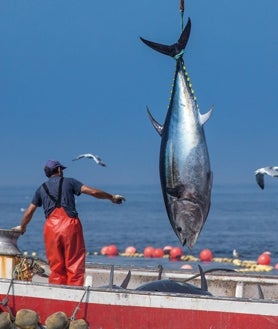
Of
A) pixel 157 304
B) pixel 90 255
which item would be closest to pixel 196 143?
pixel 157 304

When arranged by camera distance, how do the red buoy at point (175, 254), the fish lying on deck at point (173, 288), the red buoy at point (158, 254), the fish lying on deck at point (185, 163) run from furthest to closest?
1. the red buoy at point (158, 254)
2. the red buoy at point (175, 254)
3. the fish lying on deck at point (173, 288)
4. the fish lying on deck at point (185, 163)

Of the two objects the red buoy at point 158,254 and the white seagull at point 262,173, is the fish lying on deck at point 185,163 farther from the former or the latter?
the red buoy at point 158,254

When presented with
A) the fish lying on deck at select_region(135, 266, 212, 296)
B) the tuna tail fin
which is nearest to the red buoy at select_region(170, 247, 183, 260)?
the fish lying on deck at select_region(135, 266, 212, 296)

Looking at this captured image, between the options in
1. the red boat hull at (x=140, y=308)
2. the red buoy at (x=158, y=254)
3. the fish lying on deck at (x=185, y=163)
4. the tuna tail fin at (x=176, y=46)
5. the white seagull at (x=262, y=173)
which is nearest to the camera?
the fish lying on deck at (x=185, y=163)

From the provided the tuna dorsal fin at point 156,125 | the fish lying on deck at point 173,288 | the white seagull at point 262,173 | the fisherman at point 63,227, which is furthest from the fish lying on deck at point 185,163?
the white seagull at point 262,173

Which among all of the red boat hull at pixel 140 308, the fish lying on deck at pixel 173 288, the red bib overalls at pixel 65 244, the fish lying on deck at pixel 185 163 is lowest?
the red boat hull at pixel 140 308

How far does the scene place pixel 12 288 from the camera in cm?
Answer: 1045

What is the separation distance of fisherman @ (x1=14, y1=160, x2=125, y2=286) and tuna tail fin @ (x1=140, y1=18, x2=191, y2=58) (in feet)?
6.07

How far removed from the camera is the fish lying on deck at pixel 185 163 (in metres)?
8.38

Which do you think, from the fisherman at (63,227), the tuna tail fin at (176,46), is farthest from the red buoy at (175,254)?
the tuna tail fin at (176,46)

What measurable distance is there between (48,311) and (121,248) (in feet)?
101

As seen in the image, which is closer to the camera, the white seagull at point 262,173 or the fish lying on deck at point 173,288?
the fish lying on deck at point 173,288

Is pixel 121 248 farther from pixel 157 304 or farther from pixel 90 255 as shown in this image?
pixel 157 304

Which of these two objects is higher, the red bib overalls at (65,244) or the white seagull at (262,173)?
the white seagull at (262,173)
